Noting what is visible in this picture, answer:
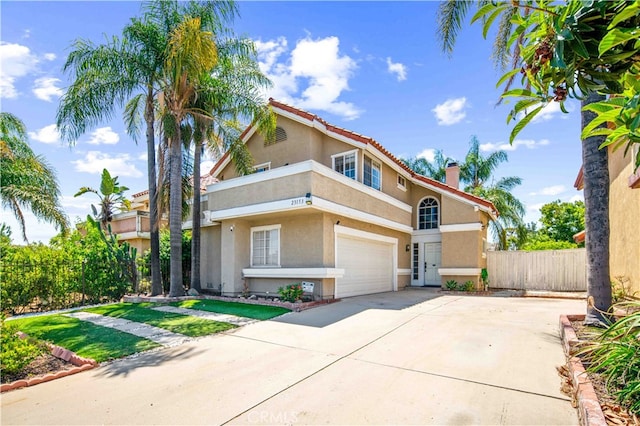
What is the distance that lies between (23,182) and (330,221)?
49.8 ft

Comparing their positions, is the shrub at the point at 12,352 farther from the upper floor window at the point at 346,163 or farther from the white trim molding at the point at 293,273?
the upper floor window at the point at 346,163

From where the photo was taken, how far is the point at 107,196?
21453 millimetres

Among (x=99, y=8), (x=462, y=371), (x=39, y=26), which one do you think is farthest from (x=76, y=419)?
(x=99, y=8)

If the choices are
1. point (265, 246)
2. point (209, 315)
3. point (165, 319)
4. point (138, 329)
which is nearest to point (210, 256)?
point (265, 246)

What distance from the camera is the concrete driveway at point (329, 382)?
4469mm

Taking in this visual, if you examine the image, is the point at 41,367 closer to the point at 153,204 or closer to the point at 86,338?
the point at 86,338

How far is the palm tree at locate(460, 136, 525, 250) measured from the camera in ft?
81.4

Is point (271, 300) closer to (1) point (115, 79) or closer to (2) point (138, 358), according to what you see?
(2) point (138, 358)

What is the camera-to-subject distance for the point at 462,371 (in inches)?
227

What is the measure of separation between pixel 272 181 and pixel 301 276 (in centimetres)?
393

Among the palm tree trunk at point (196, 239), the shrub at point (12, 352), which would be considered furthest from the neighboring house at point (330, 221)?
the shrub at point (12, 352)

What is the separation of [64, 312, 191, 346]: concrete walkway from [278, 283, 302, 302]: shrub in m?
4.62

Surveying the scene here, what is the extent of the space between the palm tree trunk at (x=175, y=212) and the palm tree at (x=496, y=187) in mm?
18950

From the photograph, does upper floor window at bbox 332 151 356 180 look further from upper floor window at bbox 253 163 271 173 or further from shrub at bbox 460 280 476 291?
shrub at bbox 460 280 476 291
